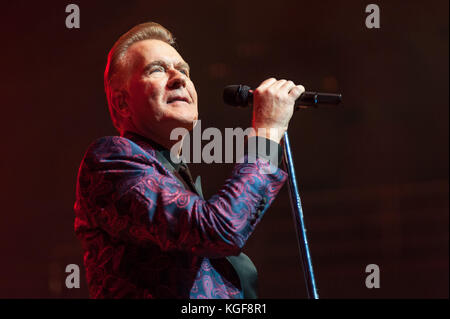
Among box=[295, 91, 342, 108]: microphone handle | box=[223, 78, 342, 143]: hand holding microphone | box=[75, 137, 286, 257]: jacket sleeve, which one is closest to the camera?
box=[75, 137, 286, 257]: jacket sleeve

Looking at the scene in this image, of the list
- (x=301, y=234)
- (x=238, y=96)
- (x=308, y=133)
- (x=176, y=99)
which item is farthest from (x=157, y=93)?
(x=308, y=133)

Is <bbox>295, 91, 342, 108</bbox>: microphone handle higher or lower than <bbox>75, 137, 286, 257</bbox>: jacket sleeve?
higher

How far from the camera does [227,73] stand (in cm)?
346

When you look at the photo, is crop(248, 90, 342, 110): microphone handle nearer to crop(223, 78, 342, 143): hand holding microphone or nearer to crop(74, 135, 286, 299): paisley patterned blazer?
crop(223, 78, 342, 143): hand holding microphone

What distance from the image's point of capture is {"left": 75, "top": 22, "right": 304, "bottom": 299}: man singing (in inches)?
43.6

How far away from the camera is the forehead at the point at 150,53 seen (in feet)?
4.73

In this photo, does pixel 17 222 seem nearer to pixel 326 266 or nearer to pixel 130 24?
pixel 130 24

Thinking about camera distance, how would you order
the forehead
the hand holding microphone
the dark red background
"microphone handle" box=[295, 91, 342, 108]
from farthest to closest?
the dark red background
the forehead
"microphone handle" box=[295, 91, 342, 108]
the hand holding microphone

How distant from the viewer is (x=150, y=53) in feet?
4.75

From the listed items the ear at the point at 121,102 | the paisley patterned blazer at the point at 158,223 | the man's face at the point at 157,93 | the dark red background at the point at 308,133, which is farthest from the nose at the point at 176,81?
the dark red background at the point at 308,133

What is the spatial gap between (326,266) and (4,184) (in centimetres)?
208

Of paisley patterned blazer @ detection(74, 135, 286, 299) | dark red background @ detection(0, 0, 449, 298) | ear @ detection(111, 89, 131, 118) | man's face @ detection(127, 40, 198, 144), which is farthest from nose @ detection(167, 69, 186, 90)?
dark red background @ detection(0, 0, 449, 298)

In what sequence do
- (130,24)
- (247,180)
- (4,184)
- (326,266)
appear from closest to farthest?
(247,180), (130,24), (4,184), (326,266)

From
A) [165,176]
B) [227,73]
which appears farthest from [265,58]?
[165,176]
